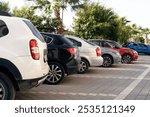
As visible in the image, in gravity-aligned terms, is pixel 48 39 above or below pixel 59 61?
above

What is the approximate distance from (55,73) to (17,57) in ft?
12.6

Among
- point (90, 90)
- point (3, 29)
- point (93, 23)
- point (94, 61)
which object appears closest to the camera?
point (3, 29)

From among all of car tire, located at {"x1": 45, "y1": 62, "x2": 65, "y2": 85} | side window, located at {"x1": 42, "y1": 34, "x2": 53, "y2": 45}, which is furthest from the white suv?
side window, located at {"x1": 42, "y1": 34, "x2": 53, "y2": 45}

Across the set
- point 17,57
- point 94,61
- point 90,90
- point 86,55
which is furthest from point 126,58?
point 17,57

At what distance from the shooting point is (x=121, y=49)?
2189cm

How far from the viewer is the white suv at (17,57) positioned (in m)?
6.80

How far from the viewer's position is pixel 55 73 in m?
10.6

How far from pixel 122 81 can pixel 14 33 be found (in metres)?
6.02

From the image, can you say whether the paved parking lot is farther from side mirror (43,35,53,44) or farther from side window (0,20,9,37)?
side window (0,20,9,37)

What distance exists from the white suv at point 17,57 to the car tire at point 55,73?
11.1ft

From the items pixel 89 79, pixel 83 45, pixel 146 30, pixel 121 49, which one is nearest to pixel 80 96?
pixel 89 79

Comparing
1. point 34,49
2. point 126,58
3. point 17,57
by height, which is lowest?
point 126,58

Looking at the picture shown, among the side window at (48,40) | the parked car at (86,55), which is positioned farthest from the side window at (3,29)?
the parked car at (86,55)

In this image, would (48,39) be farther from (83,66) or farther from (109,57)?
(109,57)
